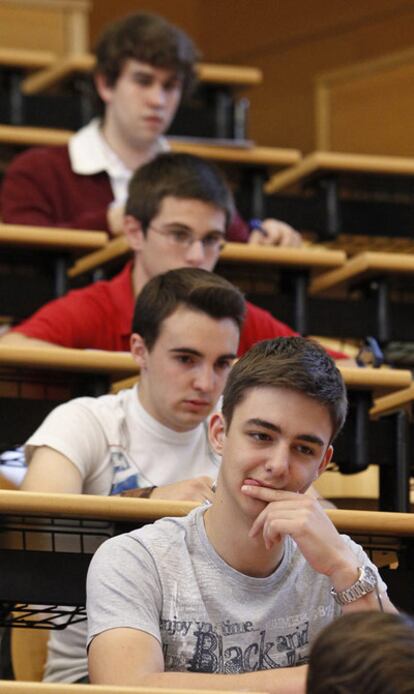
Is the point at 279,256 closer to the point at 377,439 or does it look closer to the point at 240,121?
the point at 377,439

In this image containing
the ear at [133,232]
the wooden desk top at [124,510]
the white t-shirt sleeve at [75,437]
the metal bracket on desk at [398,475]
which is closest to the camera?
the wooden desk top at [124,510]

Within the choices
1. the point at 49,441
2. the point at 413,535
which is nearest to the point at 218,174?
the point at 49,441

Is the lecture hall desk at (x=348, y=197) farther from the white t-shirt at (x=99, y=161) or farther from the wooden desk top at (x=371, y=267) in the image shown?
the wooden desk top at (x=371, y=267)

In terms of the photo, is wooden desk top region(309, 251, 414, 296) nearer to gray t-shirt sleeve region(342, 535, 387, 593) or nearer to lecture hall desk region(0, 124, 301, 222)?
lecture hall desk region(0, 124, 301, 222)

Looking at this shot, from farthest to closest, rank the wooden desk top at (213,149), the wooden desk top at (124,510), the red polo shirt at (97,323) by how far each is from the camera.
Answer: the wooden desk top at (213,149) < the red polo shirt at (97,323) < the wooden desk top at (124,510)

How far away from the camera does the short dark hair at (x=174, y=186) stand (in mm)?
1911

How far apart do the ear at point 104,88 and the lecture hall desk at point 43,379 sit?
3.11 ft

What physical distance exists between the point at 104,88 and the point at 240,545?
4.89 ft

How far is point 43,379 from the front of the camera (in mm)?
1638

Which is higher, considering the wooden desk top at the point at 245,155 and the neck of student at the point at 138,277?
the wooden desk top at the point at 245,155

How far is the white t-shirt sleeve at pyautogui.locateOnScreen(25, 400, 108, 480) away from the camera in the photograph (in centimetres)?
144

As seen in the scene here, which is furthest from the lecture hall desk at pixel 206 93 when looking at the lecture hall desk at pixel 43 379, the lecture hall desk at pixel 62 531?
the lecture hall desk at pixel 62 531

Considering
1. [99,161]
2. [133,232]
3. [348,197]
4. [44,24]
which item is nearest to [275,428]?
[133,232]

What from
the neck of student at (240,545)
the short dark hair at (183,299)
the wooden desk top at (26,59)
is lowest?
the neck of student at (240,545)
